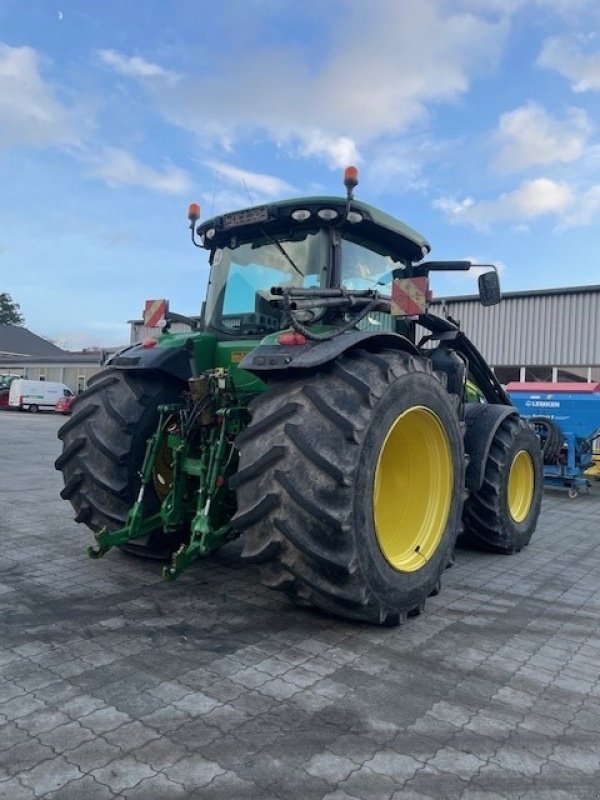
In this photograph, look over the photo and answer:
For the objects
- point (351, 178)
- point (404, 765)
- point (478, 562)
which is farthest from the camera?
point (478, 562)

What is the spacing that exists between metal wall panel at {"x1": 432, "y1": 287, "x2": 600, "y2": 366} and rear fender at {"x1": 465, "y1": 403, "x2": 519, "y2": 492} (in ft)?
36.7

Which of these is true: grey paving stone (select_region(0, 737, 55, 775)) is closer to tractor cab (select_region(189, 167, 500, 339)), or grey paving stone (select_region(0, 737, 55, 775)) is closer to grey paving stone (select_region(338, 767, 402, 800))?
grey paving stone (select_region(338, 767, 402, 800))

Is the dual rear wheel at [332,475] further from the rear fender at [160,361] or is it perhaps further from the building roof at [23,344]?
the building roof at [23,344]

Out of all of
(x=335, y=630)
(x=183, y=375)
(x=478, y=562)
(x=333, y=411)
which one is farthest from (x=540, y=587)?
(x=183, y=375)

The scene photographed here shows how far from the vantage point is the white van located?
115 feet

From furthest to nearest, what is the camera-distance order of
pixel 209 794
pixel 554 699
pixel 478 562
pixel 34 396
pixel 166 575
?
1. pixel 34 396
2. pixel 478 562
3. pixel 166 575
4. pixel 554 699
5. pixel 209 794

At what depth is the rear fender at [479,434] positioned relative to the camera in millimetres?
5484

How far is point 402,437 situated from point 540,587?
1785mm

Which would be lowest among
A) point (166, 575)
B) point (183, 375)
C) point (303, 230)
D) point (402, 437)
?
point (166, 575)

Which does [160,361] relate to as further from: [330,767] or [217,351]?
[330,767]

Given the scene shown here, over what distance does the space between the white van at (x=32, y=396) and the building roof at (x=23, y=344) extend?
2643 cm

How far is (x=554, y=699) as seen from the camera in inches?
119

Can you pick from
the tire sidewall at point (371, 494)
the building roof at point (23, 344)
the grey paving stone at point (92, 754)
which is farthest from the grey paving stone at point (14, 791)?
the building roof at point (23, 344)

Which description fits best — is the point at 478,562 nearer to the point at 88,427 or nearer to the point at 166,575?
the point at 166,575
